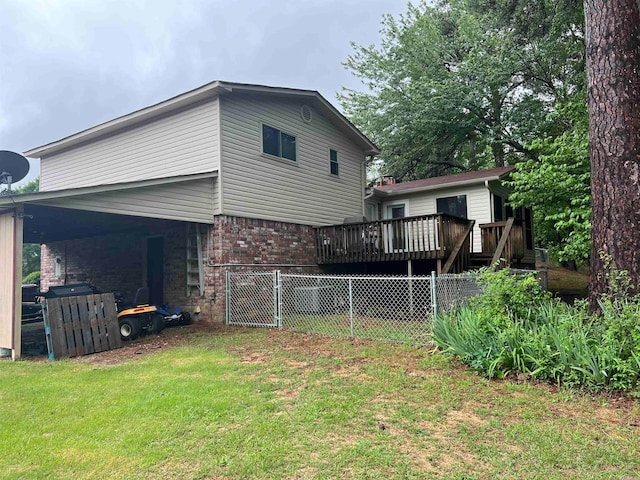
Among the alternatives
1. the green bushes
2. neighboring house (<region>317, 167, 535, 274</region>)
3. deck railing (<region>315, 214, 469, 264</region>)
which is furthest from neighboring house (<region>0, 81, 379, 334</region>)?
the green bushes

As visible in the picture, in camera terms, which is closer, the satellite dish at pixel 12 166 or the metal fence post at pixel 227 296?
the satellite dish at pixel 12 166

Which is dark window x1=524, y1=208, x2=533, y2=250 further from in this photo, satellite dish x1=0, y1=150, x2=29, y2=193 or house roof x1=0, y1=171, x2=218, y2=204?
satellite dish x1=0, y1=150, x2=29, y2=193

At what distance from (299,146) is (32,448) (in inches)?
415

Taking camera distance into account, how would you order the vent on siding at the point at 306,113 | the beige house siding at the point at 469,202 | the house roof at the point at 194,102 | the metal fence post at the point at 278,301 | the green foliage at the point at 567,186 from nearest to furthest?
the metal fence post at the point at 278,301
the green foliage at the point at 567,186
the house roof at the point at 194,102
the vent on siding at the point at 306,113
the beige house siding at the point at 469,202

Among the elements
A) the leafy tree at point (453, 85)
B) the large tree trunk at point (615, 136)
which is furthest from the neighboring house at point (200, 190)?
the large tree trunk at point (615, 136)

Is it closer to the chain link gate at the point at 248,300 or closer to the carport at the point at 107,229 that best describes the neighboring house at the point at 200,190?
the carport at the point at 107,229

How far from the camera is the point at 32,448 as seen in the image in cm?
341

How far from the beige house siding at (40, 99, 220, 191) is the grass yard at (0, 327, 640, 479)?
→ 6.29 meters

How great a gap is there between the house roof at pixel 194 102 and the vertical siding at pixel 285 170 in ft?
0.92

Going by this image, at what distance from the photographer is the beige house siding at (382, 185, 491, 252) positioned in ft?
46.6

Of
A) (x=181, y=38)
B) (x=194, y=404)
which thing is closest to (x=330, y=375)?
(x=194, y=404)

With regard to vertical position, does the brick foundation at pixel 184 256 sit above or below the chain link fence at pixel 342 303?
above

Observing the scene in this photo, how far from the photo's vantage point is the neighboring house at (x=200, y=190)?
9.68m

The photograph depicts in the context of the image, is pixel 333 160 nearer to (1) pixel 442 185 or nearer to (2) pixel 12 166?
(1) pixel 442 185
